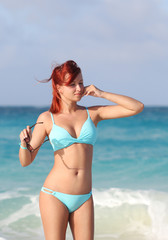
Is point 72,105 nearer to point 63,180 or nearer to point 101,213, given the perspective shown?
point 63,180

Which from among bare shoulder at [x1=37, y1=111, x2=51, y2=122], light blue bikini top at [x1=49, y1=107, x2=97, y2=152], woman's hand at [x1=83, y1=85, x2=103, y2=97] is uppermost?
woman's hand at [x1=83, y1=85, x2=103, y2=97]

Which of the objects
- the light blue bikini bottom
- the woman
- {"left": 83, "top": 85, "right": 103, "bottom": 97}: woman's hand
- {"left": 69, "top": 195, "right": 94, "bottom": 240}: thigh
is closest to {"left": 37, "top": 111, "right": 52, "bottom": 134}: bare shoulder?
the woman

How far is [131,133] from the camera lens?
23500 millimetres

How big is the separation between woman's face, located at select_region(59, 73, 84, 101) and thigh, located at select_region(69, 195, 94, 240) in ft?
2.74

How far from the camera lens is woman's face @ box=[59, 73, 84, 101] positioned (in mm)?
3336

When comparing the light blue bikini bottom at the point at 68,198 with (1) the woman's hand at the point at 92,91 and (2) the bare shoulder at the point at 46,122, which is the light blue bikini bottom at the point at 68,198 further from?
(1) the woman's hand at the point at 92,91

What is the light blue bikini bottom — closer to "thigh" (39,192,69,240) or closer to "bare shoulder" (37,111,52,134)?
"thigh" (39,192,69,240)

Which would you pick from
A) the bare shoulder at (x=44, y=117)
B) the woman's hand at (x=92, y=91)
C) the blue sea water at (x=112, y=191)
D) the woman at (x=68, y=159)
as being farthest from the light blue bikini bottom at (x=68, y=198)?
the blue sea water at (x=112, y=191)

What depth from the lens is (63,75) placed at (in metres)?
3.34

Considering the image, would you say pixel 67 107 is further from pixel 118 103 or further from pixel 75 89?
pixel 118 103

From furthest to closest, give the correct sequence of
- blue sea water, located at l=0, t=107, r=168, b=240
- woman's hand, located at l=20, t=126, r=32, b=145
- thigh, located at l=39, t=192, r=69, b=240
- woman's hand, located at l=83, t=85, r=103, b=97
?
blue sea water, located at l=0, t=107, r=168, b=240 < woman's hand, located at l=83, t=85, r=103, b=97 < thigh, located at l=39, t=192, r=69, b=240 < woman's hand, located at l=20, t=126, r=32, b=145

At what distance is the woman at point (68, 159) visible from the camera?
10.8 feet

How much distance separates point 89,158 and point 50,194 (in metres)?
0.42

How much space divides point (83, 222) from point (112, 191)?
6006 millimetres
